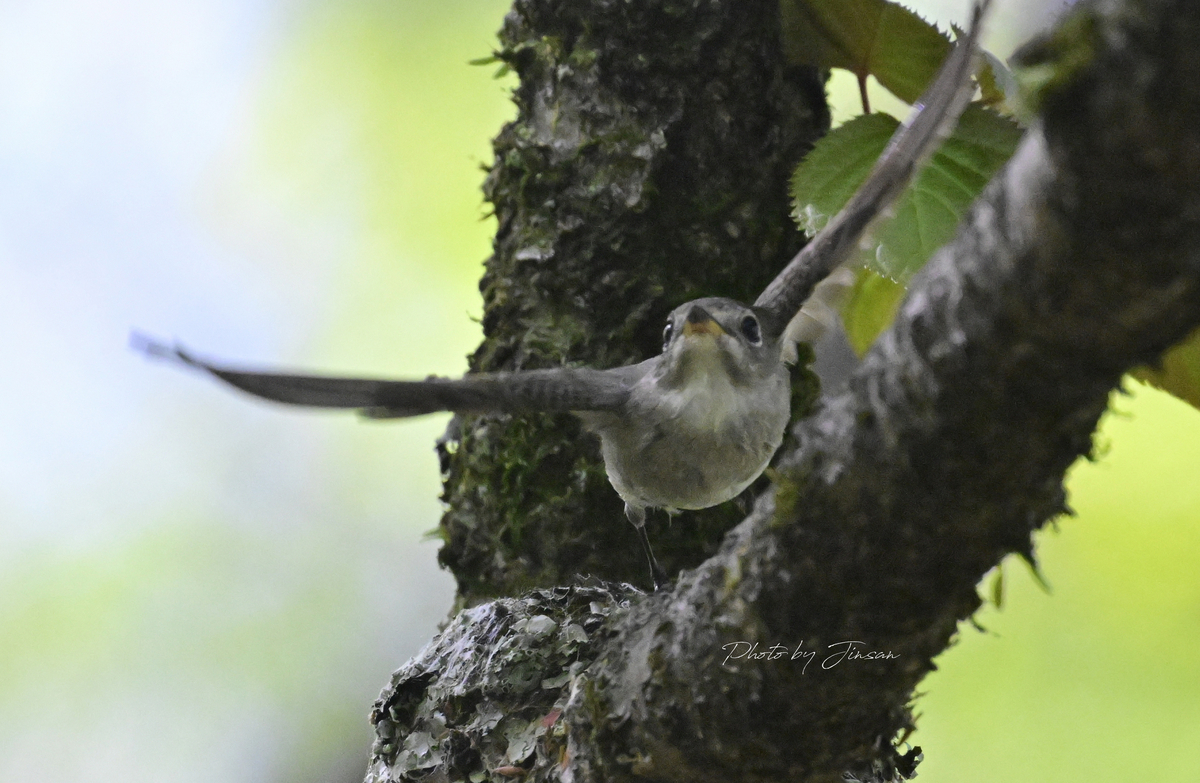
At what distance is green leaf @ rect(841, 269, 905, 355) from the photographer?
2.60 meters

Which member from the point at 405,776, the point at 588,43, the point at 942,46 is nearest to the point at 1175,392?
the point at 942,46

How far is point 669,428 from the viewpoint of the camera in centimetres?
247

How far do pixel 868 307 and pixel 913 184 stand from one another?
0.40 metres

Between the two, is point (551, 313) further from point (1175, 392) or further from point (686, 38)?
point (1175, 392)

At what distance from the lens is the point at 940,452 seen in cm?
116

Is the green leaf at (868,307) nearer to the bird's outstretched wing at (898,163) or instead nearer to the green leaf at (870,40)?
the bird's outstretched wing at (898,163)

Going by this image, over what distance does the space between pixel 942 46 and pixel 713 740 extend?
196 centimetres

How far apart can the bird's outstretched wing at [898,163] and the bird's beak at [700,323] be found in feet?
0.82

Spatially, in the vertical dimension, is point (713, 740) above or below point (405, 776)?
below

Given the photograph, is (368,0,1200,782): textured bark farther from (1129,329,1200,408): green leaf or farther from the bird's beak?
(1129,329,1200,408): green leaf

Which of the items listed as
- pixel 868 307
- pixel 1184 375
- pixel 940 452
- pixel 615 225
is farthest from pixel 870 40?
pixel 940 452

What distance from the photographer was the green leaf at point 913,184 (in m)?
2.29

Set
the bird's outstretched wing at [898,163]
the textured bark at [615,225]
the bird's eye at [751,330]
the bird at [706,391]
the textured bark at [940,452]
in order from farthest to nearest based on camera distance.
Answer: the textured bark at [615,225], the bird's eye at [751,330], the bird at [706,391], the bird's outstretched wing at [898,163], the textured bark at [940,452]

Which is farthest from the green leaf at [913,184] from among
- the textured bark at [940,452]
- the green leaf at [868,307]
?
the textured bark at [940,452]
